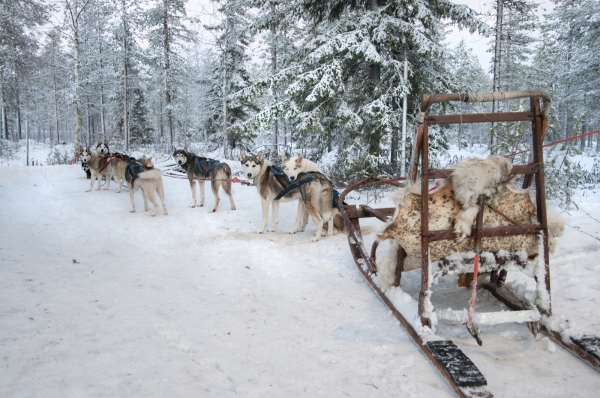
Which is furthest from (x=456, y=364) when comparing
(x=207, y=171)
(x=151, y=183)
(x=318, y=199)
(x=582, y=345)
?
(x=207, y=171)

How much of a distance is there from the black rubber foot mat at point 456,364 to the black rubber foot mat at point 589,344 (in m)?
0.86

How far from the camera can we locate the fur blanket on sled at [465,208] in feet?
9.30

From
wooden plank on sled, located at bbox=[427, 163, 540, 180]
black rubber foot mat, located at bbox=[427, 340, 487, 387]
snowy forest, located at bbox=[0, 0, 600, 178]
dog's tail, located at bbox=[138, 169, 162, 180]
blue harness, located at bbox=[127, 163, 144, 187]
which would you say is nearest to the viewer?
black rubber foot mat, located at bbox=[427, 340, 487, 387]

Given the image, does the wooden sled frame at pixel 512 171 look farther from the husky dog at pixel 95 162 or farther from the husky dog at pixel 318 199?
the husky dog at pixel 95 162

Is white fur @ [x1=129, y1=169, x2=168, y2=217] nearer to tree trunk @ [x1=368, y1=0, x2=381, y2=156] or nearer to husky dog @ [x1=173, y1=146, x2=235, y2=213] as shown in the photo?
husky dog @ [x1=173, y1=146, x2=235, y2=213]

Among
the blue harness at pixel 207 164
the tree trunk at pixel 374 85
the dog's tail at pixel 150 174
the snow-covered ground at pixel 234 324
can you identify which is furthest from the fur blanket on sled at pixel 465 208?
the tree trunk at pixel 374 85

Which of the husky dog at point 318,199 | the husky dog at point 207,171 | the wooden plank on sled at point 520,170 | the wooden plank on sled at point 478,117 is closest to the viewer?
the wooden plank on sled at point 478,117

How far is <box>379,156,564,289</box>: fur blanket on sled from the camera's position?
2836 mm

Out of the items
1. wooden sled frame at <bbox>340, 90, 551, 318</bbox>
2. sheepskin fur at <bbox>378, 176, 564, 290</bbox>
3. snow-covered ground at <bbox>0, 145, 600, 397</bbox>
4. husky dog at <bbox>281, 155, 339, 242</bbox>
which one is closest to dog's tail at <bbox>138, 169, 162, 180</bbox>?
snow-covered ground at <bbox>0, 145, 600, 397</bbox>

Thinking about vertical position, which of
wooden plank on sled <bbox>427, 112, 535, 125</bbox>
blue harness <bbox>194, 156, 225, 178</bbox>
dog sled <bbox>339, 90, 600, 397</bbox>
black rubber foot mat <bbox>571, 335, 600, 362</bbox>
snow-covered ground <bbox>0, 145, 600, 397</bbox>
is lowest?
snow-covered ground <bbox>0, 145, 600, 397</bbox>

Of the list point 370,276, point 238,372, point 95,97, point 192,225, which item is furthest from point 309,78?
point 95,97

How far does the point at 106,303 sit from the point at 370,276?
113 inches

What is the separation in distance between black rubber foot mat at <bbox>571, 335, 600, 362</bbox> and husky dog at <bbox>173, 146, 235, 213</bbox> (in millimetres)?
7625

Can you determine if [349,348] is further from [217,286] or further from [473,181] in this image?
[217,286]
